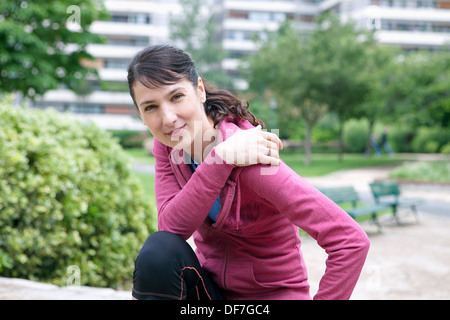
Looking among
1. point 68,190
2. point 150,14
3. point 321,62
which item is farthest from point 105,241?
point 150,14

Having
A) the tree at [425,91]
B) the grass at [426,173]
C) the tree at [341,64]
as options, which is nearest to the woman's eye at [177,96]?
the grass at [426,173]

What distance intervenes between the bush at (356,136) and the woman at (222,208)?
26.9m

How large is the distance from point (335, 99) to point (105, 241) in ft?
52.2

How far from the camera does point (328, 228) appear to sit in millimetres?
1374

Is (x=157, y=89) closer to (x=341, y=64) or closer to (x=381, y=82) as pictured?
(x=341, y=64)

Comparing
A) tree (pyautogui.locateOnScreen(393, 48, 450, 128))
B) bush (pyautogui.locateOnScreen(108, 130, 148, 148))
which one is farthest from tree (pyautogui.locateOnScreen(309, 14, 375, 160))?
bush (pyautogui.locateOnScreen(108, 130, 148, 148))

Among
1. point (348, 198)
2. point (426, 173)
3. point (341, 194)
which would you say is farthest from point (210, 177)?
point (426, 173)

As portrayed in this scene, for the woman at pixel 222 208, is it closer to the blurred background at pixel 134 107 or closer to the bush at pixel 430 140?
the blurred background at pixel 134 107

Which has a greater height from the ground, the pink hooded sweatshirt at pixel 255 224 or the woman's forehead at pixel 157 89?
the woman's forehead at pixel 157 89

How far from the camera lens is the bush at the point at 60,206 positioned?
9.26 feet

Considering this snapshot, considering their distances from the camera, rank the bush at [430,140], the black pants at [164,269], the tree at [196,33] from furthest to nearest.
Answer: the tree at [196,33], the bush at [430,140], the black pants at [164,269]

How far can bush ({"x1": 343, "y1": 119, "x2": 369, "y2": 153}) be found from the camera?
27.5 meters

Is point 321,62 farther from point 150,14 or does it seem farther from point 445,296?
point 150,14

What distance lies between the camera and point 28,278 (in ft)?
9.99
